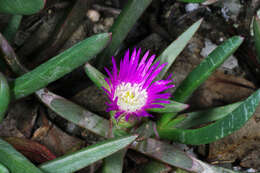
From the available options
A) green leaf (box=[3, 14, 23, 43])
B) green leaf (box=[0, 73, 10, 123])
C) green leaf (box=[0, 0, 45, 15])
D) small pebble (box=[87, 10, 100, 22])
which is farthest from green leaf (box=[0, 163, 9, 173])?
small pebble (box=[87, 10, 100, 22])

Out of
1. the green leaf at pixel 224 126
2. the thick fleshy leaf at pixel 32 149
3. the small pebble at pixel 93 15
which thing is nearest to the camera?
the green leaf at pixel 224 126

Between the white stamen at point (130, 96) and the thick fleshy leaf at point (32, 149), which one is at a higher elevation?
the white stamen at point (130, 96)

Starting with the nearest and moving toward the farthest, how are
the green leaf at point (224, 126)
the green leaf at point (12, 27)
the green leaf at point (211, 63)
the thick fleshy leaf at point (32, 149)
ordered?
the green leaf at point (224, 126), the green leaf at point (211, 63), the thick fleshy leaf at point (32, 149), the green leaf at point (12, 27)

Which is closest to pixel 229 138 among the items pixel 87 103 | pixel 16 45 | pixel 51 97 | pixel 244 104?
pixel 244 104

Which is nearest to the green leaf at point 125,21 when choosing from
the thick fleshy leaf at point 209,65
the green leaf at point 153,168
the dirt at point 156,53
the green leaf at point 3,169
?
the dirt at point 156,53

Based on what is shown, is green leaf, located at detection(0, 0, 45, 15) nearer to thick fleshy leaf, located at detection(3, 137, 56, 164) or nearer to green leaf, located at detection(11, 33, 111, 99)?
green leaf, located at detection(11, 33, 111, 99)

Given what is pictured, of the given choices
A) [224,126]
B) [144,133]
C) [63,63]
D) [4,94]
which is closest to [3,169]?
[4,94]

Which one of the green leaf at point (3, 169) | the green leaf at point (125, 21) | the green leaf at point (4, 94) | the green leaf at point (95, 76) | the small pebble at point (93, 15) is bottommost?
the green leaf at point (3, 169)

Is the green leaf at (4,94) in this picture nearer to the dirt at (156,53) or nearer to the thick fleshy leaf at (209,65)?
the dirt at (156,53)

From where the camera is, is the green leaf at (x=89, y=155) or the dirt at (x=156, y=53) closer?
the green leaf at (x=89, y=155)
